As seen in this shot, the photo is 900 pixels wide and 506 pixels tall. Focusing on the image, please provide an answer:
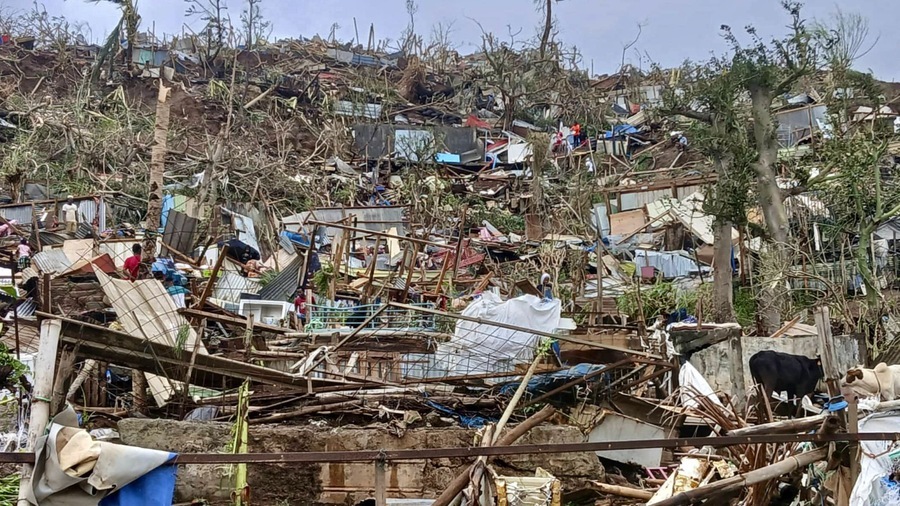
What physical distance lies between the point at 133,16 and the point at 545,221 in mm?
14726

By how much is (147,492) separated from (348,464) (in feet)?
11.1

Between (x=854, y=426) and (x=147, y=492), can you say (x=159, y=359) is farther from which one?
(x=854, y=426)

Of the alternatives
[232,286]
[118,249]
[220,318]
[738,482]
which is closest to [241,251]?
[118,249]

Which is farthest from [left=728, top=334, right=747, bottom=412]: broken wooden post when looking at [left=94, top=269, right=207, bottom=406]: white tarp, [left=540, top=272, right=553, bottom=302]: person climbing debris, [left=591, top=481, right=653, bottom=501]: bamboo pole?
[left=94, top=269, right=207, bottom=406]: white tarp

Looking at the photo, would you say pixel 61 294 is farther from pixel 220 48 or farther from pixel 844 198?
pixel 220 48

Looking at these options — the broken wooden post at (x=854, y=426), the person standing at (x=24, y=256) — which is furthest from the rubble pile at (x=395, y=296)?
the person standing at (x=24, y=256)

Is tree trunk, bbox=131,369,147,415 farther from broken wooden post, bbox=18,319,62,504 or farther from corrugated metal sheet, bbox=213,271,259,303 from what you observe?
corrugated metal sheet, bbox=213,271,259,303

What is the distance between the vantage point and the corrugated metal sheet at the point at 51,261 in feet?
38.4

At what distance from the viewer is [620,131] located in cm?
2728

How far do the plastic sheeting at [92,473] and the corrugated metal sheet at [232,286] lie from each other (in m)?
8.66

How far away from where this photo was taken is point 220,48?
29.1m

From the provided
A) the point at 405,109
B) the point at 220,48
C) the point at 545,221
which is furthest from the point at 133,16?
the point at 545,221

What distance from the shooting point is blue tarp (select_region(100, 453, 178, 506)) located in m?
3.52

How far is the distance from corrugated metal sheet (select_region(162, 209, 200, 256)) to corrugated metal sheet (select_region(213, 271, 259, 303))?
1.69 metres
